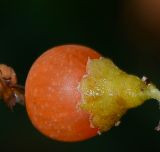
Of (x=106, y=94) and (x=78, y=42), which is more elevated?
(x=106, y=94)

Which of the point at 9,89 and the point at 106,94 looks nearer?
the point at 106,94

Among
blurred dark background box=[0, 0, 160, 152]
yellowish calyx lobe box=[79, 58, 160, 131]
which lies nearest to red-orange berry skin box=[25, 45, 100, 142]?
yellowish calyx lobe box=[79, 58, 160, 131]

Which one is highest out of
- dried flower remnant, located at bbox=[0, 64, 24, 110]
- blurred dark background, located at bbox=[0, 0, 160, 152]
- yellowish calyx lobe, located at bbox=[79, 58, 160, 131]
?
yellowish calyx lobe, located at bbox=[79, 58, 160, 131]

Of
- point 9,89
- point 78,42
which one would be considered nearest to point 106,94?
point 9,89

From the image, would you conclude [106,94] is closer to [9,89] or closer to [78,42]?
[9,89]

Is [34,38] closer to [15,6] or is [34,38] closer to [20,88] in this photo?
[15,6]

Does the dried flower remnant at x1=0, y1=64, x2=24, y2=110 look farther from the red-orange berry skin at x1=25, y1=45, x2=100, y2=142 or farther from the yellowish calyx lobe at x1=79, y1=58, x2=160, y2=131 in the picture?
the yellowish calyx lobe at x1=79, y1=58, x2=160, y2=131
